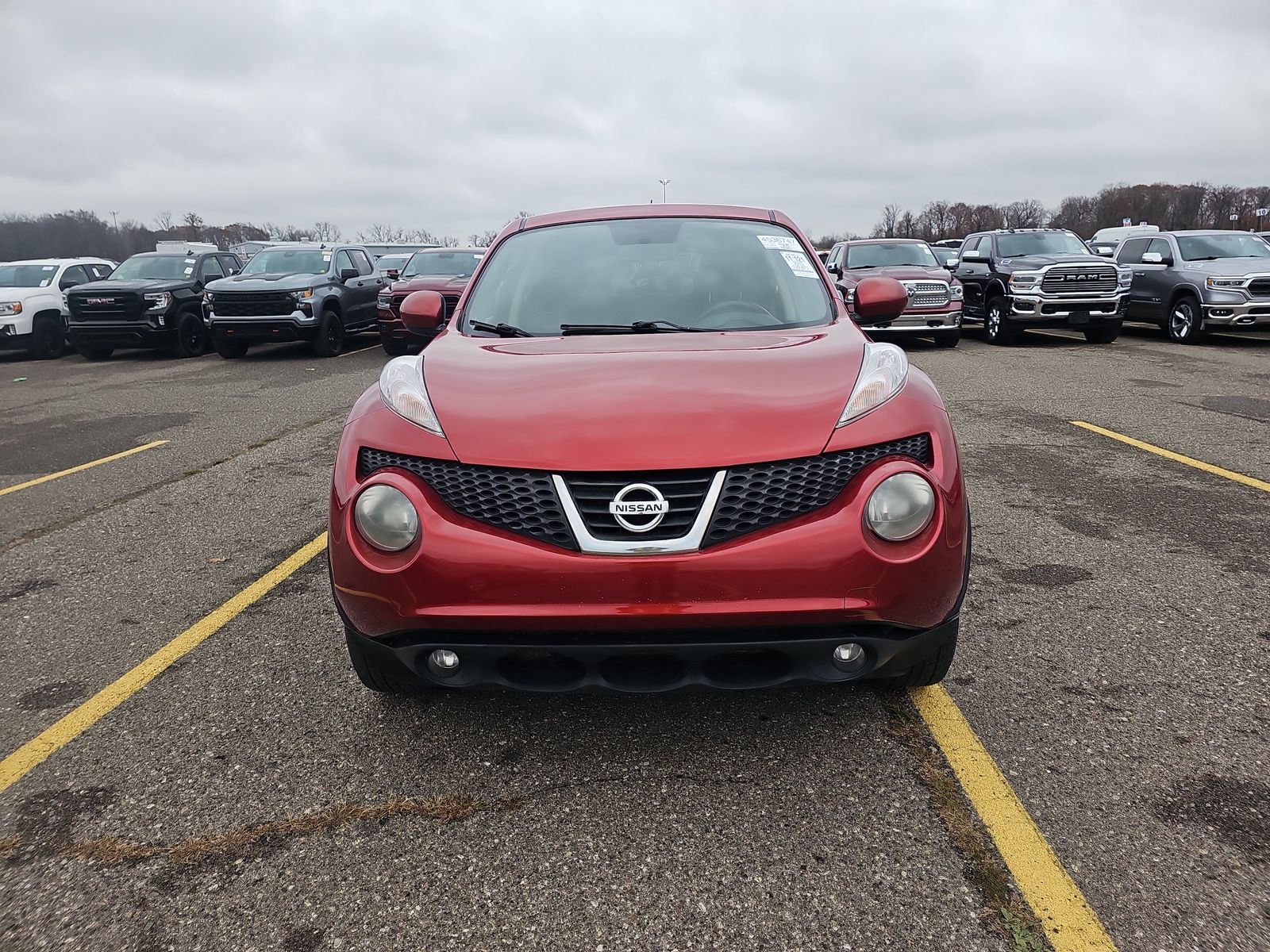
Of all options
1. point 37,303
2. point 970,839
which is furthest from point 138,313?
point 970,839

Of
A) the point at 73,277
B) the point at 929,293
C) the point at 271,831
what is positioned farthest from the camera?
the point at 73,277

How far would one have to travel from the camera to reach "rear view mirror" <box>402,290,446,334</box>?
3.82 meters

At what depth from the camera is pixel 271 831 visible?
229 centimetres

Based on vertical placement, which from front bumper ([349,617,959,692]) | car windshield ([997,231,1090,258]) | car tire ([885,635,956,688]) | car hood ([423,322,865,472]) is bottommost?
car tire ([885,635,956,688])

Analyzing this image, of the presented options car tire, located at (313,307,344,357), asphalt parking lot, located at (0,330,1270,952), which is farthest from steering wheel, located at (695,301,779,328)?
car tire, located at (313,307,344,357)

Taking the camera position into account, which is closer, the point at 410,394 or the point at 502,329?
the point at 410,394

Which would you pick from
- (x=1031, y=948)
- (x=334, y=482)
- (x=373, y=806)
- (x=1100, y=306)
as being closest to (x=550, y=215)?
(x=334, y=482)

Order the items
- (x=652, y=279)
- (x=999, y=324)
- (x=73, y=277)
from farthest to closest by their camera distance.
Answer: (x=73, y=277), (x=999, y=324), (x=652, y=279)

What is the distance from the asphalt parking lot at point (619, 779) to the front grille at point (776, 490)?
0.80m

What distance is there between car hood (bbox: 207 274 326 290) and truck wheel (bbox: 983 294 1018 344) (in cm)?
1153

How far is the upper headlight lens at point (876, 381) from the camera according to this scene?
2385mm

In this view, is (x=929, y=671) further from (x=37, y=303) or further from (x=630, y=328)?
(x=37, y=303)

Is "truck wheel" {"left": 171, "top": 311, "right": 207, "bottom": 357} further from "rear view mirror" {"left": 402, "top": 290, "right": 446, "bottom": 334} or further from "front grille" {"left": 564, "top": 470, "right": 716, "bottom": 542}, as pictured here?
"front grille" {"left": 564, "top": 470, "right": 716, "bottom": 542}

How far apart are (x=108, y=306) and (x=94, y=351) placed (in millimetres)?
1154
